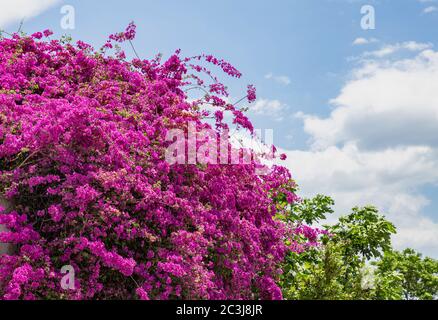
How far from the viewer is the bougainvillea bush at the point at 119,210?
6.40m

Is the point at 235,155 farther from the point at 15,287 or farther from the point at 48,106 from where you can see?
the point at 15,287

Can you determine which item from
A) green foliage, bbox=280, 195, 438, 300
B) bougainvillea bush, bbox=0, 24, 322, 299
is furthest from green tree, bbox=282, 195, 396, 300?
bougainvillea bush, bbox=0, 24, 322, 299

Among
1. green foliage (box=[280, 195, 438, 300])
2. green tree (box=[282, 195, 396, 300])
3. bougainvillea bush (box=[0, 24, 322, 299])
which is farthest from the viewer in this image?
green tree (box=[282, 195, 396, 300])

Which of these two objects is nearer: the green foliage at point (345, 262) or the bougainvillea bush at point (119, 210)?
the bougainvillea bush at point (119, 210)

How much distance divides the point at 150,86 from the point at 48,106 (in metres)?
2.35

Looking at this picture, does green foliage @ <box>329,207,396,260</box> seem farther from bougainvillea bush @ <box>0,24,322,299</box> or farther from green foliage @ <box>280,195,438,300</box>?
bougainvillea bush @ <box>0,24,322,299</box>

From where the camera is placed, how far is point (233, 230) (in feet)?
25.4

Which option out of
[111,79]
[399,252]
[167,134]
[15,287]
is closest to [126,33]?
[111,79]

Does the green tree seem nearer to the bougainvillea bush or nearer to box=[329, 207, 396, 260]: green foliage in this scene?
box=[329, 207, 396, 260]: green foliage

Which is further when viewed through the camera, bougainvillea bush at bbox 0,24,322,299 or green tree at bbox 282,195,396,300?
green tree at bbox 282,195,396,300

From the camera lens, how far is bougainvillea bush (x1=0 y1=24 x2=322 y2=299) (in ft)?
21.0

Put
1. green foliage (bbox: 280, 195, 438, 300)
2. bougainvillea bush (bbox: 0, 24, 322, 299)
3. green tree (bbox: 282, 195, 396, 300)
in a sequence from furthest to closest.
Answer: green tree (bbox: 282, 195, 396, 300) < green foliage (bbox: 280, 195, 438, 300) < bougainvillea bush (bbox: 0, 24, 322, 299)

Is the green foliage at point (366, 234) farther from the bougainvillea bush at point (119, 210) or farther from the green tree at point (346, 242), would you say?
the bougainvillea bush at point (119, 210)

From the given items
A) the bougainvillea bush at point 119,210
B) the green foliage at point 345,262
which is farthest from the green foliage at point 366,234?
the bougainvillea bush at point 119,210
